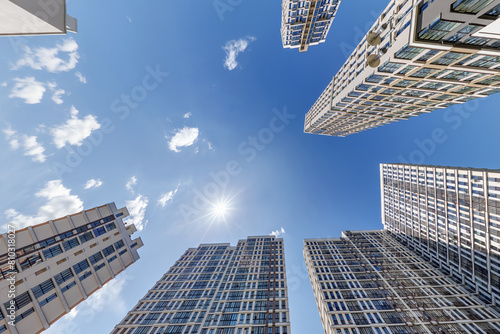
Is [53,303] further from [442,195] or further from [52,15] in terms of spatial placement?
[442,195]

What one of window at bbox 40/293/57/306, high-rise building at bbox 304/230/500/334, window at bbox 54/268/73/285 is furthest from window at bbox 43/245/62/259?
high-rise building at bbox 304/230/500/334

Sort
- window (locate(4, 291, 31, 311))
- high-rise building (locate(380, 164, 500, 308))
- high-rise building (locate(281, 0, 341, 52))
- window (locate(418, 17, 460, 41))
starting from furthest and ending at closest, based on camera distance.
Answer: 1. high-rise building (locate(281, 0, 341, 52))
2. high-rise building (locate(380, 164, 500, 308))
3. window (locate(418, 17, 460, 41))
4. window (locate(4, 291, 31, 311))

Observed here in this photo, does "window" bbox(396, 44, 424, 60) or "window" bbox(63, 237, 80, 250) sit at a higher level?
"window" bbox(396, 44, 424, 60)

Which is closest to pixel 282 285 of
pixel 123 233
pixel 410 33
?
pixel 123 233

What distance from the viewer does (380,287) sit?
5531 cm

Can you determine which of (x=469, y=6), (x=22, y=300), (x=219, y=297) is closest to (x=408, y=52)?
(x=469, y=6)

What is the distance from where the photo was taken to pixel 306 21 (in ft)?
203

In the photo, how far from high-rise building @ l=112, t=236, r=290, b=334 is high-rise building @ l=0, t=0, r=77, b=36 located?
60.4 m

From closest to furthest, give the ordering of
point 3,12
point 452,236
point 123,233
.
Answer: point 3,12 < point 123,233 < point 452,236

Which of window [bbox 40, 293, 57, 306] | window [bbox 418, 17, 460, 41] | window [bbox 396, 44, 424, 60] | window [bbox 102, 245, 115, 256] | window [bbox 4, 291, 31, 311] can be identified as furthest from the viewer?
window [bbox 102, 245, 115, 256]

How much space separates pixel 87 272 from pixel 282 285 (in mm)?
53604

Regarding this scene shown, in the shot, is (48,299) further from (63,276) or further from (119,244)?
(119,244)

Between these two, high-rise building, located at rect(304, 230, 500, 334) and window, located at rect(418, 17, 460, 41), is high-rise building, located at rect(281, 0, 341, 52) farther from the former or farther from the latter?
high-rise building, located at rect(304, 230, 500, 334)

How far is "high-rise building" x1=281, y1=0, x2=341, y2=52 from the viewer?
185 ft
